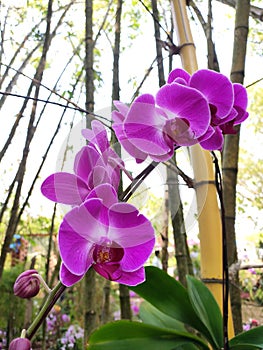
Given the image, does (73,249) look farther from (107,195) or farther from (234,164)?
(234,164)

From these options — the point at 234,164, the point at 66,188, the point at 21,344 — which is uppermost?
the point at 234,164

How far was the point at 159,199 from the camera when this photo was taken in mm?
396

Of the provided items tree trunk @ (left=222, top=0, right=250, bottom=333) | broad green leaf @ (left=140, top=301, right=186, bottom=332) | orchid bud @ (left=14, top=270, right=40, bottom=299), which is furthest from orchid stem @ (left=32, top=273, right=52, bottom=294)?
tree trunk @ (left=222, top=0, right=250, bottom=333)

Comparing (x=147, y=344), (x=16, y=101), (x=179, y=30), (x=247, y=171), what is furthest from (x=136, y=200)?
(x=247, y=171)

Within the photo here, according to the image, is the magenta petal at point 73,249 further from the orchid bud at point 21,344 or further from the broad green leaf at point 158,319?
the broad green leaf at point 158,319

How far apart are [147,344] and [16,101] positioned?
1058 mm

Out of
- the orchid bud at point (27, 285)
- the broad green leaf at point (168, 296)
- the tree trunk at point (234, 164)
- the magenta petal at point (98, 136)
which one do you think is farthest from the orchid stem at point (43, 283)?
the tree trunk at point (234, 164)

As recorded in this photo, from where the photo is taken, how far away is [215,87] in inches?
12.2

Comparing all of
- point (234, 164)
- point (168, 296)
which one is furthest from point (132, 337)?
point (234, 164)

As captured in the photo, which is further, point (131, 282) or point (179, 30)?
point (179, 30)

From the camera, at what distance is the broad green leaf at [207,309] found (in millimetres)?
539

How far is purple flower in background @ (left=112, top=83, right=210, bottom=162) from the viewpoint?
30 centimetres

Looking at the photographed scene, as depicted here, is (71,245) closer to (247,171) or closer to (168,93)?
(168,93)

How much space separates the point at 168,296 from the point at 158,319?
0.12 meters
